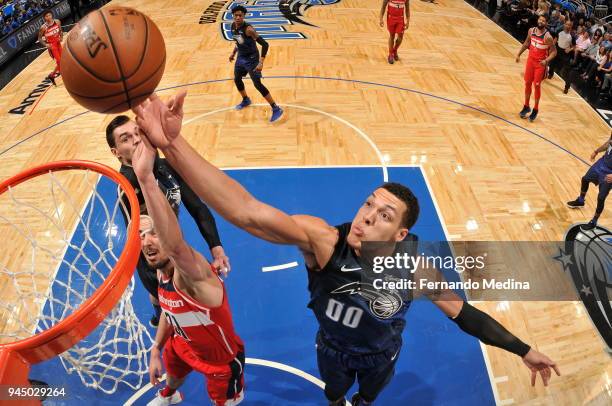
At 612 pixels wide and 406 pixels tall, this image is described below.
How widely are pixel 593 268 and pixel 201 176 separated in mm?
5065

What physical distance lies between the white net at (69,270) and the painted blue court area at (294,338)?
0.19 meters

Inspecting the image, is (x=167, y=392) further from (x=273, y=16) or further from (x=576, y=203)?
(x=273, y=16)

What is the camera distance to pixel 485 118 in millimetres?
7973

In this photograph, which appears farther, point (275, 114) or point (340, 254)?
point (275, 114)

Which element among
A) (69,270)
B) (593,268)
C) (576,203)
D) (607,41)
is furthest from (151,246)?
(607,41)

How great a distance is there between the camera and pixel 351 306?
261cm

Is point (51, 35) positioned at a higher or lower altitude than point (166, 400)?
higher

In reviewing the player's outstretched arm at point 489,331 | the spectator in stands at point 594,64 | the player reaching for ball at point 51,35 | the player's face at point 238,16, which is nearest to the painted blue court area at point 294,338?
the player's outstretched arm at point 489,331

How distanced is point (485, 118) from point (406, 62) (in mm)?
2884

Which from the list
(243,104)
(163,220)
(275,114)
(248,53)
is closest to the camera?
(163,220)

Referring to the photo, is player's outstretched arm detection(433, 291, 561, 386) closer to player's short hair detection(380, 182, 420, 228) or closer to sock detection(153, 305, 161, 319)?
player's short hair detection(380, 182, 420, 228)

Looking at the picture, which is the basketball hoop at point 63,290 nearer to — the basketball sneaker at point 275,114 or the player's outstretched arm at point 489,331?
the player's outstretched arm at point 489,331

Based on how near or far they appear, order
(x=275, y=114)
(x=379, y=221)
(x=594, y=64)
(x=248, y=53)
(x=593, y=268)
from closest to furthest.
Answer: (x=379, y=221), (x=593, y=268), (x=248, y=53), (x=275, y=114), (x=594, y=64)

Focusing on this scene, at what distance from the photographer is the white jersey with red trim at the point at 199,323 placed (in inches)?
109
